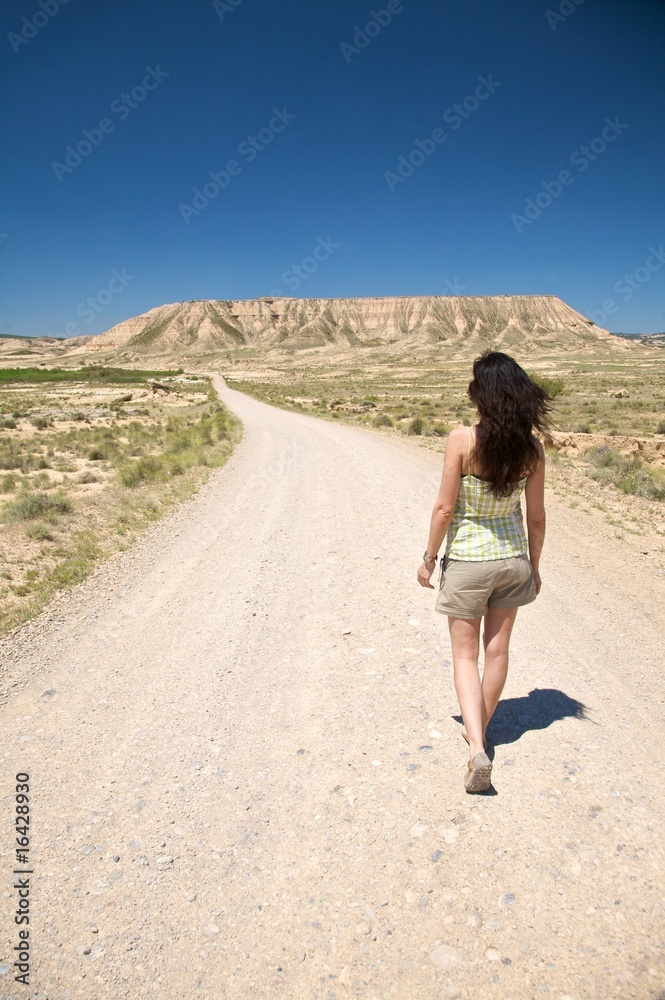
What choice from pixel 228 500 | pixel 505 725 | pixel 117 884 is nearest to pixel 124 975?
pixel 117 884

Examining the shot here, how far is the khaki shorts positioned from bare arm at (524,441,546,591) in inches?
5.8

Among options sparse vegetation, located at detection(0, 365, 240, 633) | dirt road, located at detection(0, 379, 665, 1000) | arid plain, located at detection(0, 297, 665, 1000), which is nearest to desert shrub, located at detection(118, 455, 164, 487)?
sparse vegetation, located at detection(0, 365, 240, 633)

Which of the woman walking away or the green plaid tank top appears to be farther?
the green plaid tank top

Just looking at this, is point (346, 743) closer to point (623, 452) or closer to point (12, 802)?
point (12, 802)

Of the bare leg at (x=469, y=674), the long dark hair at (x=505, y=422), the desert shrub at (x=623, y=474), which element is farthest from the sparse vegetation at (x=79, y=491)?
the desert shrub at (x=623, y=474)

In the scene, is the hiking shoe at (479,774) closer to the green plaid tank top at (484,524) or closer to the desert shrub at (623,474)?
the green plaid tank top at (484,524)

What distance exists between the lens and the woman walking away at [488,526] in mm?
2570

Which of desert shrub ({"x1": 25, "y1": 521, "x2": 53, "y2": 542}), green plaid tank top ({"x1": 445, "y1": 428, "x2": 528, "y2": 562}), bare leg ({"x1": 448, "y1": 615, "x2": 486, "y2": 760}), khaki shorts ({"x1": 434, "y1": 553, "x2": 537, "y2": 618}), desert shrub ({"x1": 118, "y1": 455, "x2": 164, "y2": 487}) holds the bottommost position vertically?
desert shrub ({"x1": 25, "y1": 521, "x2": 53, "y2": 542})

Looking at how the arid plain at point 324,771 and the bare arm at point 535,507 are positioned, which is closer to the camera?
the arid plain at point 324,771

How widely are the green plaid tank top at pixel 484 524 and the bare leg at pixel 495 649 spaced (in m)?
0.37

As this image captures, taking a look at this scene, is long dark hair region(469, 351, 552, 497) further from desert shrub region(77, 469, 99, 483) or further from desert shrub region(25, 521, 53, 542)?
desert shrub region(77, 469, 99, 483)

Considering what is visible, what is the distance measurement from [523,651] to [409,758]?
5.32ft

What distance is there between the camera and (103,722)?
3445 millimetres

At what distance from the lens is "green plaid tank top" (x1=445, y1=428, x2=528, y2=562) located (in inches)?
107
